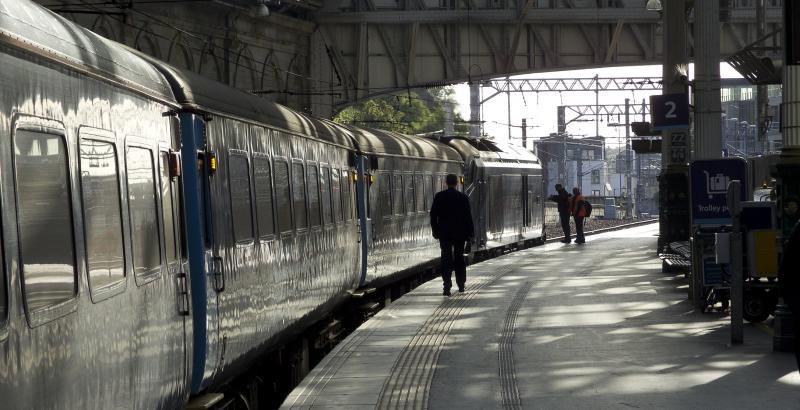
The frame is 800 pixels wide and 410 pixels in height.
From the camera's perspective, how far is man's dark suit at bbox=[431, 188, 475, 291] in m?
18.3

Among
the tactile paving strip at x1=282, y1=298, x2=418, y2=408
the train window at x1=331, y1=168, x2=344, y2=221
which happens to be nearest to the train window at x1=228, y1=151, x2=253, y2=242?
the tactile paving strip at x1=282, y1=298, x2=418, y2=408

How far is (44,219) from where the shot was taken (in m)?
5.73

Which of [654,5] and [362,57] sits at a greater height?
[654,5]

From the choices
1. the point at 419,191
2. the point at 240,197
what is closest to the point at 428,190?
the point at 419,191

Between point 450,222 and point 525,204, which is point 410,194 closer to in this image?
point 450,222

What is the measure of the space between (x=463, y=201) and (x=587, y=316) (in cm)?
294

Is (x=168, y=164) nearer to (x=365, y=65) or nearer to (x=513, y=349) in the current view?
(x=513, y=349)

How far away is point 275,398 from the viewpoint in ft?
43.9

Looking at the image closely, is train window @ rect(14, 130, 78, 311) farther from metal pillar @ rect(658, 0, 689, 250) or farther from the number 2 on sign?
metal pillar @ rect(658, 0, 689, 250)

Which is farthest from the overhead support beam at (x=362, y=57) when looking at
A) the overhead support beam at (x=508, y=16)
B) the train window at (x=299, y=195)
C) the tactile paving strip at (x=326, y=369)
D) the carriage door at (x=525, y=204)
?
the train window at (x=299, y=195)

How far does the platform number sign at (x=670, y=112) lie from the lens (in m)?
19.8

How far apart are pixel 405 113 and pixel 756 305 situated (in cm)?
8045

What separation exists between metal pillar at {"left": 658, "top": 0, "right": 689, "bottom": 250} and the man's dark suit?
675cm

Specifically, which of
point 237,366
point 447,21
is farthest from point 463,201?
point 447,21
